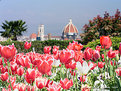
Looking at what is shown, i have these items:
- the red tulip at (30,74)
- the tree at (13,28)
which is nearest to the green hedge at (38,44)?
the red tulip at (30,74)

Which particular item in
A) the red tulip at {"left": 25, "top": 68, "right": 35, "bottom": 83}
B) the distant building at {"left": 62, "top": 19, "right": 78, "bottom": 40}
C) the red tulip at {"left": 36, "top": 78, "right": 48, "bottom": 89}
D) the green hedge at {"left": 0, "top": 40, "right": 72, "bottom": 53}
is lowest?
the red tulip at {"left": 36, "top": 78, "right": 48, "bottom": 89}

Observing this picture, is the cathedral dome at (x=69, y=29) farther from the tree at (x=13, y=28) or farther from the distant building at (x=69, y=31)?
the tree at (x=13, y=28)

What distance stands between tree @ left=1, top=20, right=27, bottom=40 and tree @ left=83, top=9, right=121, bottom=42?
1137 inches

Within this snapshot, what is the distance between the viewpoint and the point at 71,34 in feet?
306

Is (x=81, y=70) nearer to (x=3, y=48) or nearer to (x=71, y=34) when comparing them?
(x=3, y=48)

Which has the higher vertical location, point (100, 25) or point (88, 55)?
point (100, 25)

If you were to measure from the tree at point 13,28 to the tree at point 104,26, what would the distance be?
28868 mm

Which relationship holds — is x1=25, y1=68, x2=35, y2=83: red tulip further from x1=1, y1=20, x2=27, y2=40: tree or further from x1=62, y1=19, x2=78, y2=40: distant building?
x1=62, y1=19, x2=78, y2=40: distant building

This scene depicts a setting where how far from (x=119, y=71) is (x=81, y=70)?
397mm

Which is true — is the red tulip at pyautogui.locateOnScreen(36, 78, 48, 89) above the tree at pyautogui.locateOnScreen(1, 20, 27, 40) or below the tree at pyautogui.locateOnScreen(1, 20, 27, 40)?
below

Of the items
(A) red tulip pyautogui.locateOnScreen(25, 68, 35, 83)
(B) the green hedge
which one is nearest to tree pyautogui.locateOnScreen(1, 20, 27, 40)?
(B) the green hedge

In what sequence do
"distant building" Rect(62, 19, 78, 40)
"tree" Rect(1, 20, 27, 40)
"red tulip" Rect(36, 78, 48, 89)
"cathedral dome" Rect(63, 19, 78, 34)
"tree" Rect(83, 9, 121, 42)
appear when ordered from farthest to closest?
"cathedral dome" Rect(63, 19, 78, 34), "distant building" Rect(62, 19, 78, 40), "tree" Rect(1, 20, 27, 40), "tree" Rect(83, 9, 121, 42), "red tulip" Rect(36, 78, 48, 89)

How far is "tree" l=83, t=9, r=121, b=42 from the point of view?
17.1 metres

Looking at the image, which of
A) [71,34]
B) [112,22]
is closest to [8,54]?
[112,22]
